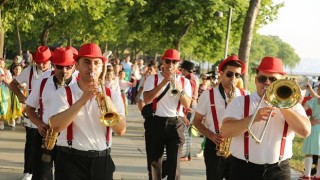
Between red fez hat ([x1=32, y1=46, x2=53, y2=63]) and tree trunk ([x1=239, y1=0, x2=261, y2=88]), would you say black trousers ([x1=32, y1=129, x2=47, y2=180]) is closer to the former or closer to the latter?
red fez hat ([x1=32, y1=46, x2=53, y2=63])

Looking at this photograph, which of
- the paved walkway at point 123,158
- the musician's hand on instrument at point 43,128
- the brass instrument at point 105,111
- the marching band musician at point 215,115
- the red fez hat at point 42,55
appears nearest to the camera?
the brass instrument at point 105,111

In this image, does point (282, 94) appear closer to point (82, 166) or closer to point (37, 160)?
point (82, 166)

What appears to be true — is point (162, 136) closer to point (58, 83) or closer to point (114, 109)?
point (58, 83)

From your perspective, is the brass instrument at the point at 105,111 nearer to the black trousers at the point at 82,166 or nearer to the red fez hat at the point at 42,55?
the black trousers at the point at 82,166

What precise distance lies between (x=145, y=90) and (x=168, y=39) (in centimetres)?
1527

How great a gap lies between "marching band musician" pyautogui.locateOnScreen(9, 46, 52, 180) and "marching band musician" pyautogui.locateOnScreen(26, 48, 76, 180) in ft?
0.72

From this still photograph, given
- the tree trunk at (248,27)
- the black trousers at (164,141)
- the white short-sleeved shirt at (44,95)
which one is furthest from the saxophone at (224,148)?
the tree trunk at (248,27)

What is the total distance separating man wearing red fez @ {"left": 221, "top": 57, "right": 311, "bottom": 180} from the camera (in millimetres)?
4453

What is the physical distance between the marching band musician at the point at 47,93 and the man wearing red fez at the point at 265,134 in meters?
2.18

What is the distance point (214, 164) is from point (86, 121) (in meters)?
2.38

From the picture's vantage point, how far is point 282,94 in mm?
4113

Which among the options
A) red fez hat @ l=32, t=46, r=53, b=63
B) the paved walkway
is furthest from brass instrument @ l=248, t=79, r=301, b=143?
the paved walkway

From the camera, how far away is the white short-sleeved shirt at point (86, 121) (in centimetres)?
445

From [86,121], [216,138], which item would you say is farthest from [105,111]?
[216,138]
